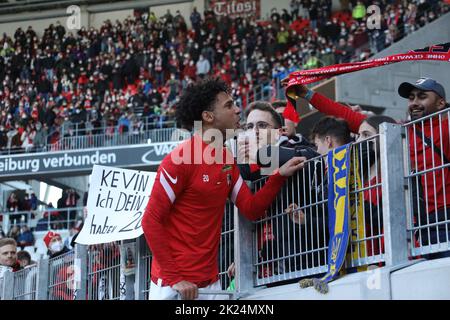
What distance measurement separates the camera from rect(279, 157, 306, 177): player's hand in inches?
191

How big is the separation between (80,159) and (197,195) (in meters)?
18.2

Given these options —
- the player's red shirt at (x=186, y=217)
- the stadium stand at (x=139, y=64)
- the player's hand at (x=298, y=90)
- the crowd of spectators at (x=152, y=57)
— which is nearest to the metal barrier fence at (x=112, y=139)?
the stadium stand at (x=139, y=64)

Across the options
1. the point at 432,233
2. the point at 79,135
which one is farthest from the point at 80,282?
the point at 79,135

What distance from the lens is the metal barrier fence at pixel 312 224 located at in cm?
438

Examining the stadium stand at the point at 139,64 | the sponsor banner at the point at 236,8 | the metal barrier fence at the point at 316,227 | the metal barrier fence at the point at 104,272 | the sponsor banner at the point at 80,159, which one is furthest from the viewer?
the sponsor banner at the point at 236,8

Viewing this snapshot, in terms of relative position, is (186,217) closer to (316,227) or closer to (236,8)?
(316,227)

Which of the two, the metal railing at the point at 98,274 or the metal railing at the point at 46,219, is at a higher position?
the metal railing at the point at 46,219

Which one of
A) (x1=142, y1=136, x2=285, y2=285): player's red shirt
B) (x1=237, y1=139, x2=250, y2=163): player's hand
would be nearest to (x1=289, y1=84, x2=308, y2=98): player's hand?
(x1=237, y1=139, x2=250, y2=163): player's hand

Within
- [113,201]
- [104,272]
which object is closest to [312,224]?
[113,201]

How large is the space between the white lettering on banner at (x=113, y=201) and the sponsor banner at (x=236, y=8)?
84.0 feet

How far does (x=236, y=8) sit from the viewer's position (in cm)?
3212

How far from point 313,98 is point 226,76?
761 inches

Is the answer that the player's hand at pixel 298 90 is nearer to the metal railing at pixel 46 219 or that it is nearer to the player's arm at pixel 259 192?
the player's arm at pixel 259 192
